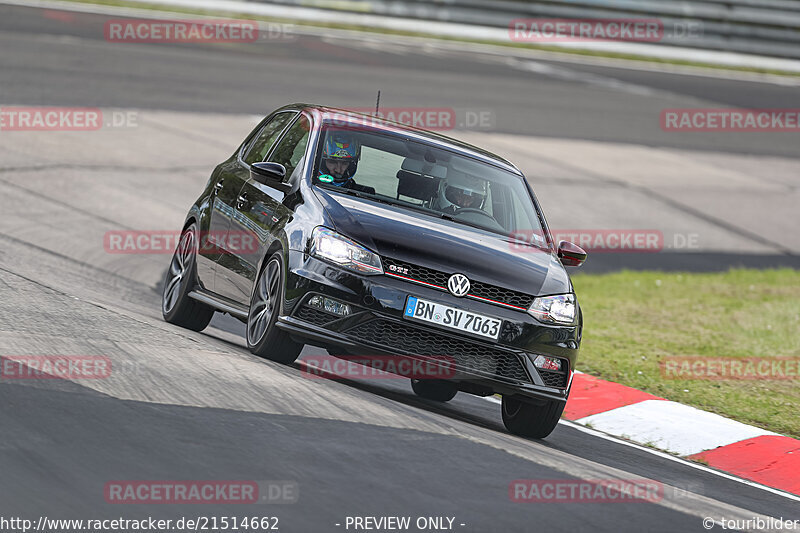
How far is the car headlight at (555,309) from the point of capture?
7.69 meters

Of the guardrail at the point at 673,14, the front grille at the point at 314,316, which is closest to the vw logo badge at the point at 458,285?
the front grille at the point at 314,316

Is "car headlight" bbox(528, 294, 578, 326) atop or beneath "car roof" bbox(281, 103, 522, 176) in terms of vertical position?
beneath

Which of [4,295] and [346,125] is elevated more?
[346,125]

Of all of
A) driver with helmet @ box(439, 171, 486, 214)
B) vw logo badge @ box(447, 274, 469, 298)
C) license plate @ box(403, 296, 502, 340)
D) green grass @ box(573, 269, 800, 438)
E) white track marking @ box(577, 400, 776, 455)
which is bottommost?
green grass @ box(573, 269, 800, 438)

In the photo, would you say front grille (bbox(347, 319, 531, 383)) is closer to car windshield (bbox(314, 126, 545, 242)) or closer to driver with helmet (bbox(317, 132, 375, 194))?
car windshield (bbox(314, 126, 545, 242))

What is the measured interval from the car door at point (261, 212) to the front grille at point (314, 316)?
0.71 m

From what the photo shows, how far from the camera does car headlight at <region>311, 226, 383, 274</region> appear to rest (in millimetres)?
7465

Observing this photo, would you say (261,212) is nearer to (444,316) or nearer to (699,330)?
(444,316)

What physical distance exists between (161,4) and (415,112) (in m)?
8.43

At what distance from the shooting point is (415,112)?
21.4 meters

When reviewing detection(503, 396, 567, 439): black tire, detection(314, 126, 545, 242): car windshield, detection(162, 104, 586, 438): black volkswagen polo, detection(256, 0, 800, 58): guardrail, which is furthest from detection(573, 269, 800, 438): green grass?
detection(256, 0, 800, 58): guardrail

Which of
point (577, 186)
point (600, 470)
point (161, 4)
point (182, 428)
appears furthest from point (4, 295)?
point (161, 4)

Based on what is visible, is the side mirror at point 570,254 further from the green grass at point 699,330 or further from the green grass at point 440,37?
the green grass at point 440,37

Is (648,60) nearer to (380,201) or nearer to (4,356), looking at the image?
(380,201)
